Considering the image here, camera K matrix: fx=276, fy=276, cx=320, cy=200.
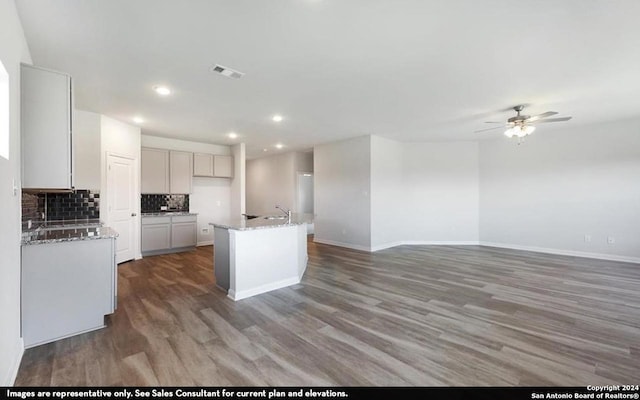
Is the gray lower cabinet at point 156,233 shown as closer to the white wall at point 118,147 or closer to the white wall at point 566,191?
the white wall at point 118,147

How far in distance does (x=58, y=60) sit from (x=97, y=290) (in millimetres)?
2327

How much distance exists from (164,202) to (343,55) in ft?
18.3

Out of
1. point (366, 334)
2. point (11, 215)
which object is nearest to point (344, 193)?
point (366, 334)

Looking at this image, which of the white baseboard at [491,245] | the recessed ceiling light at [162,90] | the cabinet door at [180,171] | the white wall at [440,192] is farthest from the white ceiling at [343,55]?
the white baseboard at [491,245]

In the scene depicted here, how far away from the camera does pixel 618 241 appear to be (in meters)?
5.26

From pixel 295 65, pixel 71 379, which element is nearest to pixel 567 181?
pixel 295 65

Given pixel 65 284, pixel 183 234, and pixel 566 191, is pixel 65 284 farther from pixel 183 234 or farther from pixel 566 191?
pixel 566 191

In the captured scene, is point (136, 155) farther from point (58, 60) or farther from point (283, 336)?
point (283, 336)

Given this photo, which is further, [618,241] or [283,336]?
[618,241]

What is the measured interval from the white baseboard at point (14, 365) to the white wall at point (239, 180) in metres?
4.95

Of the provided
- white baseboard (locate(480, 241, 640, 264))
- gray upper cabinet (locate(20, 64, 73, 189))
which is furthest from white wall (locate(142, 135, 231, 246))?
white baseboard (locate(480, 241, 640, 264))

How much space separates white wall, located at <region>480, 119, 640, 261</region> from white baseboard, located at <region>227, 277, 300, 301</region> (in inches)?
216

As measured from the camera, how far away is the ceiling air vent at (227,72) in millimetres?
2963

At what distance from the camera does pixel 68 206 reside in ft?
14.5
